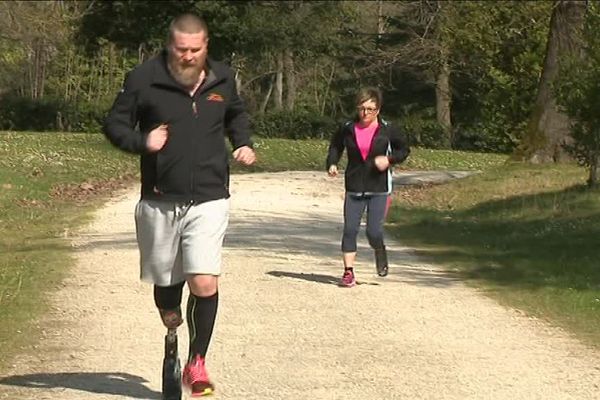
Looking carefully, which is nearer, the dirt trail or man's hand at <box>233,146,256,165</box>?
man's hand at <box>233,146,256,165</box>

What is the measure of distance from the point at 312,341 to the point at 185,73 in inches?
109

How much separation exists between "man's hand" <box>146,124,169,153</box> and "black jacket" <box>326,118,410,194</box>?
15.9 feet

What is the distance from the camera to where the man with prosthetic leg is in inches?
240

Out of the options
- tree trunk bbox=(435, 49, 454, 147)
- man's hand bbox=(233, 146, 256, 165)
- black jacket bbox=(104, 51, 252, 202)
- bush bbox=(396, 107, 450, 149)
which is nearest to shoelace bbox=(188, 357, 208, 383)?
black jacket bbox=(104, 51, 252, 202)

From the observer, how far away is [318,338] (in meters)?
8.45

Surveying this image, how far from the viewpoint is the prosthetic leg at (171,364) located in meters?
6.41

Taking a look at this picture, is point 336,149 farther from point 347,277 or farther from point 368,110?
point 347,277

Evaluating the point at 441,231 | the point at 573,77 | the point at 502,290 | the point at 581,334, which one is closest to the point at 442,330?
the point at 581,334

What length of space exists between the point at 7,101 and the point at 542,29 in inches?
909

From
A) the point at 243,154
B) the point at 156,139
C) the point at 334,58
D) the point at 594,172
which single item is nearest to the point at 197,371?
the point at 243,154

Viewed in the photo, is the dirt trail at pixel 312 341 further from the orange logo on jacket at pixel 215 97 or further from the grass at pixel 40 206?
the orange logo on jacket at pixel 215 97

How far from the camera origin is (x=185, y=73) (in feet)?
20.1

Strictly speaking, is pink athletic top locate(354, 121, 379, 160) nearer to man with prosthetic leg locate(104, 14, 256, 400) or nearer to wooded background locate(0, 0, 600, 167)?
man with prosthetic leg locate(104, 14, 256, 400)

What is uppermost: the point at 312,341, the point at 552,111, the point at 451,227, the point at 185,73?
the point at 185,73
